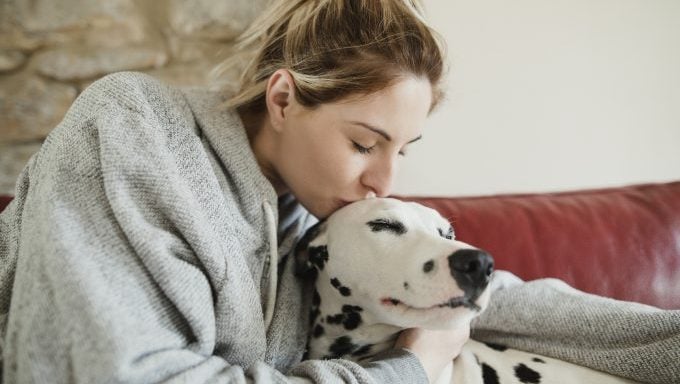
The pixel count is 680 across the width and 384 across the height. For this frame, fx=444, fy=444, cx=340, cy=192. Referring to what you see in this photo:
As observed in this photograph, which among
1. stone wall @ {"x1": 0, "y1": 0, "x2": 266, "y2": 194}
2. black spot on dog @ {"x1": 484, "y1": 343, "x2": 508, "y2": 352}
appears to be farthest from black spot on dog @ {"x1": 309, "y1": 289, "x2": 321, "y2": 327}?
stone wall @ {"x1": 0, "y1": 0, "x2": 266, "y2": 194}

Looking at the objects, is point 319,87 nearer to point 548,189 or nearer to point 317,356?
point 317,356

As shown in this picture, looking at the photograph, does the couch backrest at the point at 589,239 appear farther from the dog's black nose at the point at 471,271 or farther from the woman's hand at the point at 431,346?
the dog's black nose at the point at 471,271

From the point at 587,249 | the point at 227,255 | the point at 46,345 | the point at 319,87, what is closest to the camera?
the point at 46,345

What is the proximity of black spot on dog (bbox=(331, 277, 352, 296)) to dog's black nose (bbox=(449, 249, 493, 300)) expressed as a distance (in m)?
0.24

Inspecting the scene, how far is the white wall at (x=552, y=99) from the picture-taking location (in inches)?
69.2

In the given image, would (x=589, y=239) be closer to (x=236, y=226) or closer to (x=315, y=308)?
(x=315, y=308)

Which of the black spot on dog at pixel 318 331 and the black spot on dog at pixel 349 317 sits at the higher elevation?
the black spot on dog at pixel 349 317

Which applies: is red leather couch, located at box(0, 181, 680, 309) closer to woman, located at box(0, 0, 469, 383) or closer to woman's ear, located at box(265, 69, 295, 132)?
woman, located at box(0, 0, 469, 383)

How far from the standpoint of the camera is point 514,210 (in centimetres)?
143

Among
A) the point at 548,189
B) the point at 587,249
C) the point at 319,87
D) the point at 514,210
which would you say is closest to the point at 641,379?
the point at 587,249

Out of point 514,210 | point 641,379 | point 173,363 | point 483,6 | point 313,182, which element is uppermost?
point 483,6

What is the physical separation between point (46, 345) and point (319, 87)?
609mm

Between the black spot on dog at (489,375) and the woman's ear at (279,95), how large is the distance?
0.71m

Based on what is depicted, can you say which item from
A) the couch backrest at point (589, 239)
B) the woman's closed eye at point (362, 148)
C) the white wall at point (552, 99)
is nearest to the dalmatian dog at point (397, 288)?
the woman's closed eye at point (362, 148)
